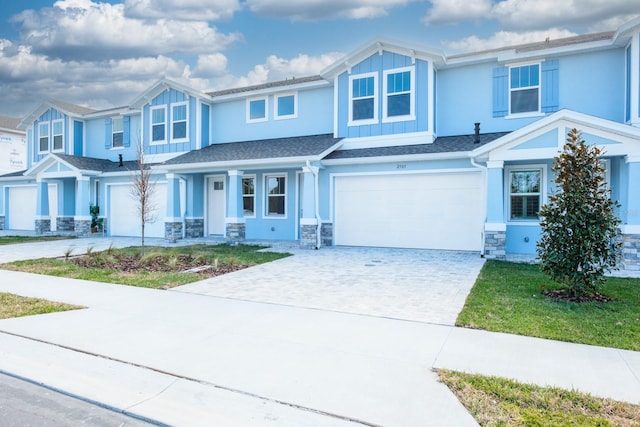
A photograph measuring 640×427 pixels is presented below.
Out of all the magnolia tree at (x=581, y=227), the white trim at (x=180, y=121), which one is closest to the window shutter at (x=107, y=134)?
the white trim at (x=180, y=121)

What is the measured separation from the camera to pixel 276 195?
15953mm

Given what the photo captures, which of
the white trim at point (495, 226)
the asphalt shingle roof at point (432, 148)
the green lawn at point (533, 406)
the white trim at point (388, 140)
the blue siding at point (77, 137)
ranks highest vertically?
the blue siding at point (77, 137)

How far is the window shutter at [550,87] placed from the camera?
483 inches

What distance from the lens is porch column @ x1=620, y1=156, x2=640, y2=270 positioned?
961 centimetres

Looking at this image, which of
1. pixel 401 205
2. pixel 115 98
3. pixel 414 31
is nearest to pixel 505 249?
pixel 401 205

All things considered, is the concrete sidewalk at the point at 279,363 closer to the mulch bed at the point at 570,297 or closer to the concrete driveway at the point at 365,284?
the concrete driveway at the point at 365,284

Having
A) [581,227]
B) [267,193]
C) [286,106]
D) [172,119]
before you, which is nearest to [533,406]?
[581,227]

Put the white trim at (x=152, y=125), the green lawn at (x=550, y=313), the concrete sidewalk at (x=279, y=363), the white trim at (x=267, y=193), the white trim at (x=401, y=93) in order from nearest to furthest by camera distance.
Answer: the concrete sidewalk at (x=279, y=363) < the green lawn at (x=550, y=313) < the white trim at (x=401, y=93) < the white trim at (x=267, y=193) < the white trim at (x=152, y=125)

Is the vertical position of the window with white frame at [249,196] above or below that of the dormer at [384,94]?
below

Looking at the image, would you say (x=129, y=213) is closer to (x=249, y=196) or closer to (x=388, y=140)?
(x=249, y=196)

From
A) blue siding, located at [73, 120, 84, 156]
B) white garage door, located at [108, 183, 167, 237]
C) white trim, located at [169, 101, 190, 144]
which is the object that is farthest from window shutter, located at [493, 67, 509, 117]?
blue siding, located at [73, 120, 84, 156]

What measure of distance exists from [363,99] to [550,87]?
5891 millimetres

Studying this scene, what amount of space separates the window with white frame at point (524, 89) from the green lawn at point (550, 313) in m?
6.59

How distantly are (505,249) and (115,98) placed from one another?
74.3 feet
